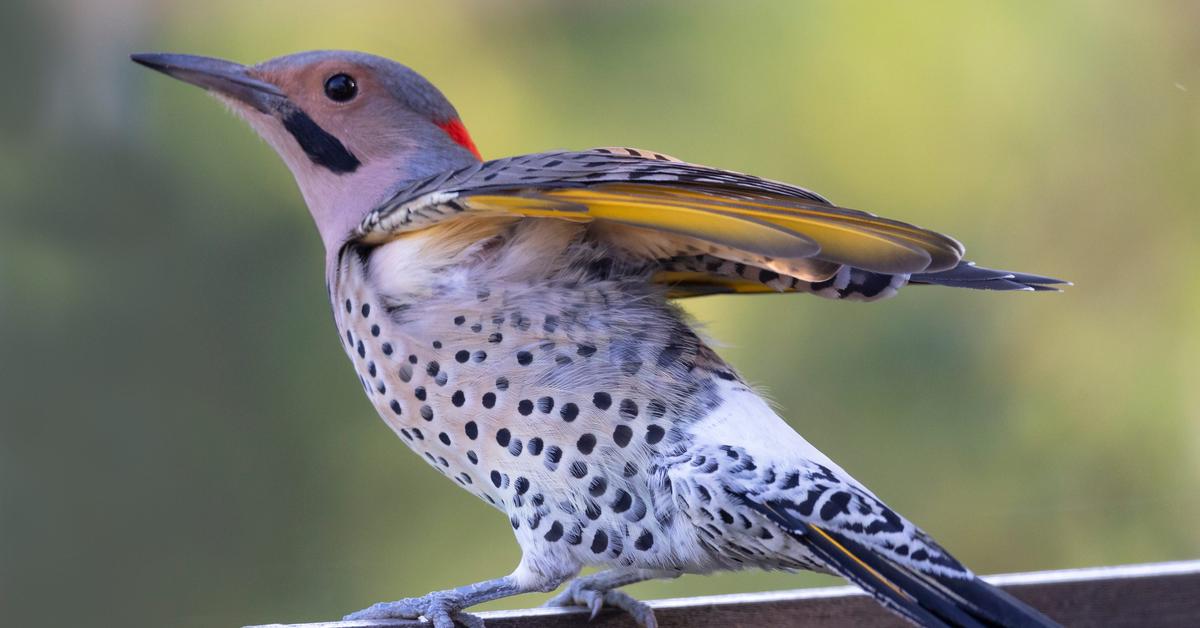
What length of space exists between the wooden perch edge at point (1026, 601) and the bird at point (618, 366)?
62 mm

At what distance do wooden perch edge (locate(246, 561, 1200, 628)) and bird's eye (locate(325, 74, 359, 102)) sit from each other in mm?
878

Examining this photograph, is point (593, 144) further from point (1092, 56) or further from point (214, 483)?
point (1092, 56)

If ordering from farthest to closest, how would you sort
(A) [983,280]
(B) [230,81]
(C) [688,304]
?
(C) [688,304] < (B) [230,81] < (A) [983,280]

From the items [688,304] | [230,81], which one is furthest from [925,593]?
[688,304]

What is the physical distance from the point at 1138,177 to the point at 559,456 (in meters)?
3.32

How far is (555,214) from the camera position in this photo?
1933mm

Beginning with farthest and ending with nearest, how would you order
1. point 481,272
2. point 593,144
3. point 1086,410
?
1. point 1086,410
2. point 593,144
3. point 481,272

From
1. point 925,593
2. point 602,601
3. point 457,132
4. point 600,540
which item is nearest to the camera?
point 925,593

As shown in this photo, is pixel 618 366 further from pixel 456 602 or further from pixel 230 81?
pixel 230 81

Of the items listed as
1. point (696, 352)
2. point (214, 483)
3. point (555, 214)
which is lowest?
point (214, 483)

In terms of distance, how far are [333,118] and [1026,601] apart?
1399 mm

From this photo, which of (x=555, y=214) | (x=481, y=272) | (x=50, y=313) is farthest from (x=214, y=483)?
(x=555, y=214)

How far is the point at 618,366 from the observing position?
2088 millimetres

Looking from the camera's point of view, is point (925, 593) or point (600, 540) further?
point (600, 540)
